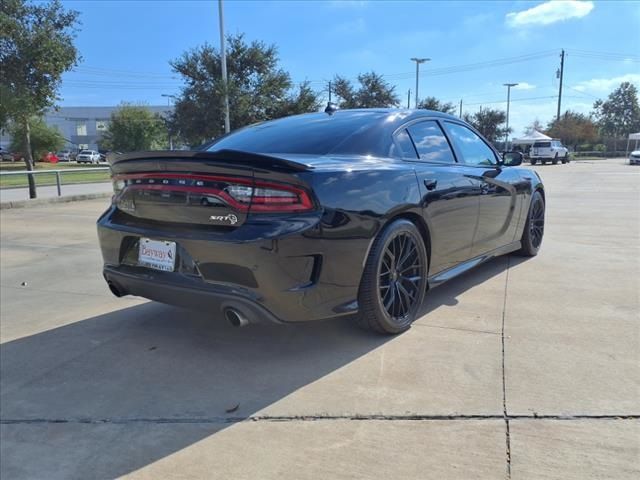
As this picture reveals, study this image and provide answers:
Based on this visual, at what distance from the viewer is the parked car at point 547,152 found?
40.4 m

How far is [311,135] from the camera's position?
358 cm

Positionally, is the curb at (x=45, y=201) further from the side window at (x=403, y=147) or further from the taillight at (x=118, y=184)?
the side window at (x=403, y=147)

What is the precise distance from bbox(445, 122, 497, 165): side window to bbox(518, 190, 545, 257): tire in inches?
37.5

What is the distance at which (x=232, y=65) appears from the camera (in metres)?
25.7

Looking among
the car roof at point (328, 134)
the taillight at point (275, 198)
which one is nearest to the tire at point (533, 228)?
the car roof at point (328, 134)

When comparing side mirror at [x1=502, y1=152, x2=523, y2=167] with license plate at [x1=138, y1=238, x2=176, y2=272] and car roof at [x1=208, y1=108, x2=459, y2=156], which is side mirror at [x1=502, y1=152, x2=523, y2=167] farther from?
license plate at [x1=138, y1=238, x2=176, y2=272]

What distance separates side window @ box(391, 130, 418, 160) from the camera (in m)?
3.54

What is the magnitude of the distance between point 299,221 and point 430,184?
4.23ft

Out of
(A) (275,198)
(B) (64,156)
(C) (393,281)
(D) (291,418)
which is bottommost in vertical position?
(D) (291,418)

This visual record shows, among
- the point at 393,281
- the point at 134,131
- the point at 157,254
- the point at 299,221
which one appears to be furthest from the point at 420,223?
the point at 134,131

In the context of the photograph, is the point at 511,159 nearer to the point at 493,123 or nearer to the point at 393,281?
the point at 393,281

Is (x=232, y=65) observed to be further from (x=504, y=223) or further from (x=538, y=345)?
(x=538, y=345)

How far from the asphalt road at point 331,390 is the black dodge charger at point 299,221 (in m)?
0.40

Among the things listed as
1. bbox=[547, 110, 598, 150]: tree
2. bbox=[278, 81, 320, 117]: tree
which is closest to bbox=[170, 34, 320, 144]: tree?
bbox=[278, 81, 320, 117]: tree
